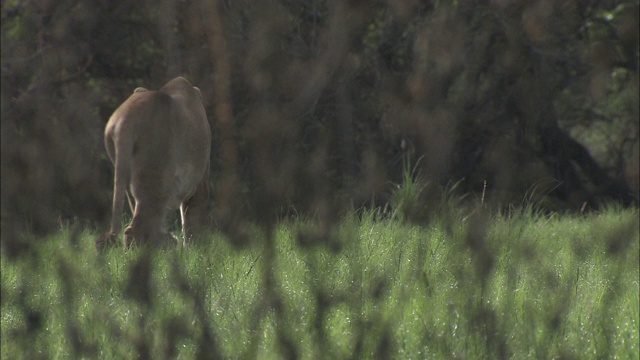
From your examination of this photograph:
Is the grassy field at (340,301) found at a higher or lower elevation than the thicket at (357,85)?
higher

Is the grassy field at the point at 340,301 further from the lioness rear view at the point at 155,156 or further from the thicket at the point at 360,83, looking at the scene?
the thicket at the point at 360,83

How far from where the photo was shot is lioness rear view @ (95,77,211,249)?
5109 millimetres

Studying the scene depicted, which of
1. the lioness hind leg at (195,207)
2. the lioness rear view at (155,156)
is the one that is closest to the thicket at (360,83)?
the lioness hind leg at (195,207)

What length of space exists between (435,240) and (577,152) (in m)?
5.37

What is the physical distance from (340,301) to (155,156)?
8.96 feet

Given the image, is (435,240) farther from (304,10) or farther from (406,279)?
(304,10)

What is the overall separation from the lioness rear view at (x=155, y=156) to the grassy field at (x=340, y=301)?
0.44m

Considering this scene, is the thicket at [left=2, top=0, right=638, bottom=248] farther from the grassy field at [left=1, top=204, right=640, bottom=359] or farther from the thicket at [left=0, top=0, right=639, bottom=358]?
the grassy field at [left=1, top=204, right=640, bottom=359]

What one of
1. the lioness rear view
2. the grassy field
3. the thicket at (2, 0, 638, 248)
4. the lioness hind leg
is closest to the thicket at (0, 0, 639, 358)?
the thicket at (2, 0, 638, 248)

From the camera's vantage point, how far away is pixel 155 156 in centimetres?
519

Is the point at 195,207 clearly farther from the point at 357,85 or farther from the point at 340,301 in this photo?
the point at 357,85

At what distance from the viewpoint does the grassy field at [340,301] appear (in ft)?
7.61

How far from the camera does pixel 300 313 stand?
3402mm

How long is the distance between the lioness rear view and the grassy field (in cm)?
44
